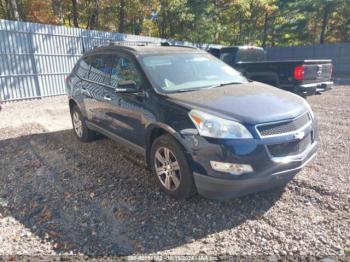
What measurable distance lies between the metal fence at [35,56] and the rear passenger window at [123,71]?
283 inches

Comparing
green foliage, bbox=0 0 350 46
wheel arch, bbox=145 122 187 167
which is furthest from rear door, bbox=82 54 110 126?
green foliage, bbox=0 0 350 46

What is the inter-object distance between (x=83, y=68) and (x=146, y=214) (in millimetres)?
3416

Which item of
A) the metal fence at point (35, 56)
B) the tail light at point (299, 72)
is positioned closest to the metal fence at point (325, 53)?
the tail light at point (299, 72)

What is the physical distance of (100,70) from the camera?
4809mm

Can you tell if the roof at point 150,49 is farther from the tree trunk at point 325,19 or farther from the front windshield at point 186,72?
the tree trunk at point 325,19

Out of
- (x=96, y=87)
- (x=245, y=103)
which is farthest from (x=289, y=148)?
(x=96, y=87)

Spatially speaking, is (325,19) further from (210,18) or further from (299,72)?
(299,72)

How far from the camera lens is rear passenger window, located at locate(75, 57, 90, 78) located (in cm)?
527

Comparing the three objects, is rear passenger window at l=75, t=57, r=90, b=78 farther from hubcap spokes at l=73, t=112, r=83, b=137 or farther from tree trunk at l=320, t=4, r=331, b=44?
tree trunk at l=320, t=4, r=331, b=44

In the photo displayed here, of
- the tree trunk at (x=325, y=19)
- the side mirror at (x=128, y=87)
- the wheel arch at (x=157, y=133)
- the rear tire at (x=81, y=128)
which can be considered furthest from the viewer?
the tree trunk at (x=325, y=19)

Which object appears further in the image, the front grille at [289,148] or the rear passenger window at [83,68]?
the rear passenger window at [83,68]

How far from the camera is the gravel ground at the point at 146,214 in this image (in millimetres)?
2654

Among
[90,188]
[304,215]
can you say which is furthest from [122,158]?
[304,215]

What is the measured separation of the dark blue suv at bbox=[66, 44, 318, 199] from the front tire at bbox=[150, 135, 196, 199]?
0.01 m
